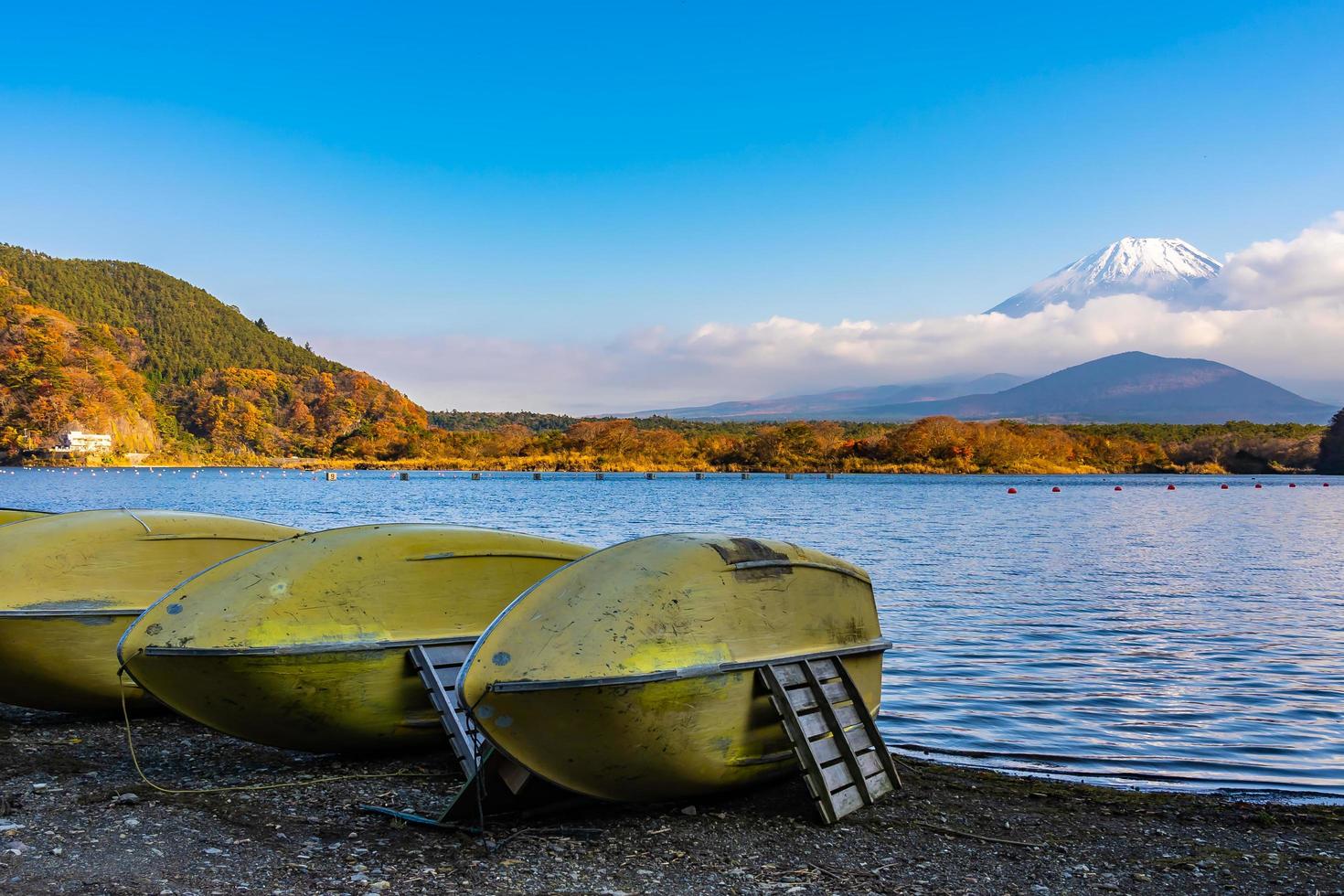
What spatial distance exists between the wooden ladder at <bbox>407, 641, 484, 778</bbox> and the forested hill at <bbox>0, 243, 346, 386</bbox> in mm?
173612

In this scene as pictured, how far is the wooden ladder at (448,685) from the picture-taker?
6.42 metres

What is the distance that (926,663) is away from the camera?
1275 cm

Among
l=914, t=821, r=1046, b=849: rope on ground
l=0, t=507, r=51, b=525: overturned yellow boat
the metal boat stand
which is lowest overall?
l=914, t=821, r=1046, b=849: rope on ground

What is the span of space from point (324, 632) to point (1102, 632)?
12469 millimetres

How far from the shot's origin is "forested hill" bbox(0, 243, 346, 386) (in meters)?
166

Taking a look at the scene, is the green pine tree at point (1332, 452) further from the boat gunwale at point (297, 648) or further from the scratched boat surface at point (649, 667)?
the boat gunwale at point (297, 648)

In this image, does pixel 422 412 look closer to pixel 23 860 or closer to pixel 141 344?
pixel 141 344

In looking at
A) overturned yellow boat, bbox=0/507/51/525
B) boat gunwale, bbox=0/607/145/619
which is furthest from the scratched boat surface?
overturned yellow boat, bbox=0/507/51/525

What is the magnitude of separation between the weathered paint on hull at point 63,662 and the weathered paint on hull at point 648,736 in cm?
438

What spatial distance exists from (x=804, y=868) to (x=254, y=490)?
80441 mm

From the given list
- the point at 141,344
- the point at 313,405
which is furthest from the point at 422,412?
the point at 141,344

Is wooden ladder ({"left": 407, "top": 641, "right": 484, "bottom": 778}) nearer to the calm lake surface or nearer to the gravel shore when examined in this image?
the gravel shore

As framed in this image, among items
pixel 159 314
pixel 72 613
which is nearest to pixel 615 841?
pixel 72 613

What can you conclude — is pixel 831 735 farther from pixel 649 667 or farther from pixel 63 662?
pixel 63 662
